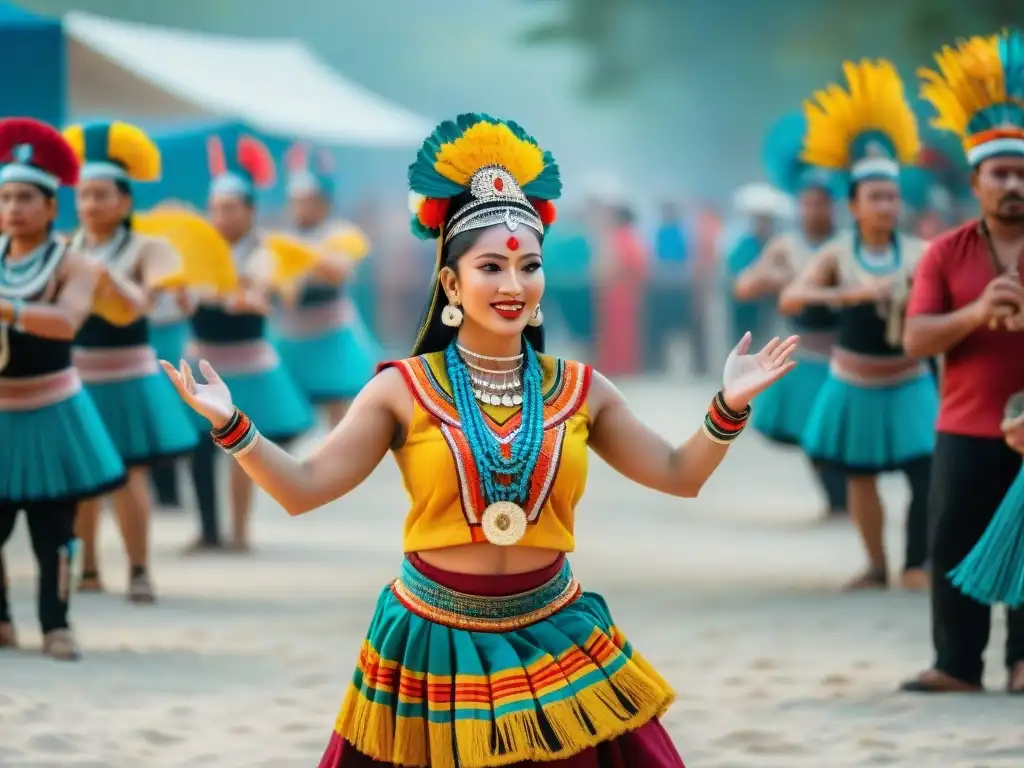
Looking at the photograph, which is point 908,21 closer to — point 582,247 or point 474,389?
point 582,247

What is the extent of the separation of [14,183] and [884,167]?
3633 millimetres

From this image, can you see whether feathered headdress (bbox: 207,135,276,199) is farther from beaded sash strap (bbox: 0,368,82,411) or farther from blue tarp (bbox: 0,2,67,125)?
beaded sash strap (bbox: 0,368,82,411)

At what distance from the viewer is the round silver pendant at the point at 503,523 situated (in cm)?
402

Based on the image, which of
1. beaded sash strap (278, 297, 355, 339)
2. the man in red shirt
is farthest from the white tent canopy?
the man in red shirt

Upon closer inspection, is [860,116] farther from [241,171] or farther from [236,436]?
[236,436]

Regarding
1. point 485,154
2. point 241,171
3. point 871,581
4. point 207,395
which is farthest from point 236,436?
point 241,171

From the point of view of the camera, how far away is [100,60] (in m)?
12.8

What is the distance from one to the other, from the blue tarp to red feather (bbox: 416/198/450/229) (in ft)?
18.1

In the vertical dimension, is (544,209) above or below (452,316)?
above

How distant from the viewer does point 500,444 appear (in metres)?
4.08

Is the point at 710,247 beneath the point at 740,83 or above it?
beneath

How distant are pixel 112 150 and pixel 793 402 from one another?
150 inches

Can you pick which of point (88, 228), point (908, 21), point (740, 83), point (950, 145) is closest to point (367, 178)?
point (740, 83)

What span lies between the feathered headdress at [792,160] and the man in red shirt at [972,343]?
3779 mm
